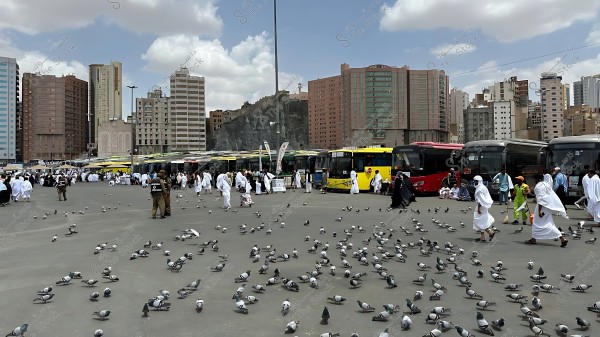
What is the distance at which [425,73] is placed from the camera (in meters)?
102

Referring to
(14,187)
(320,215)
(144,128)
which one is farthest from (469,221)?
(144,128)

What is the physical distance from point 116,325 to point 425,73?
337ft

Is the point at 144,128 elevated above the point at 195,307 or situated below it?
above

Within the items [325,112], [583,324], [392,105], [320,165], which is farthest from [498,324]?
[325,112]

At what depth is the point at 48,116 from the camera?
126m

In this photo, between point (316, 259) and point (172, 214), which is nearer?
point (316, 259)

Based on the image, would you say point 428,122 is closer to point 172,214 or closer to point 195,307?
point 172,214

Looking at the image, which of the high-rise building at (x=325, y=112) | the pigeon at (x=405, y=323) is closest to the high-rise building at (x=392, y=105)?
the high-rise building at (x=325, y=112)

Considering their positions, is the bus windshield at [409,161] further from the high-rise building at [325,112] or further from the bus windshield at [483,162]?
the high-rise building at [325,112]

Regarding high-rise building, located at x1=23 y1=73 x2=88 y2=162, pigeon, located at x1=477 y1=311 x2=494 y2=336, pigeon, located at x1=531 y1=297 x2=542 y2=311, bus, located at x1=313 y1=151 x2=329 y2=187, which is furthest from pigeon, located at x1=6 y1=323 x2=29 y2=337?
high-rise building, located at x1=23 y1=73 x2=88 y2=162

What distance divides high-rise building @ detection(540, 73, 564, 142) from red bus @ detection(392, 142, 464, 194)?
5734cm

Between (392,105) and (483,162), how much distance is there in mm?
81596

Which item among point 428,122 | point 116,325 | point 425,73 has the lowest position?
point 116,325

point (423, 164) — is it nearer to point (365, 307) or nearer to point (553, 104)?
point (365, 307)
